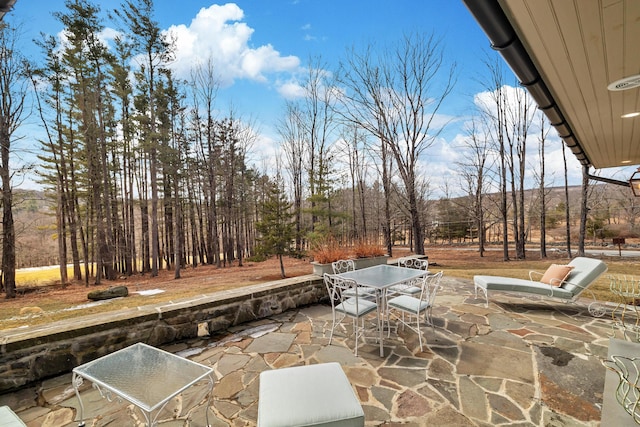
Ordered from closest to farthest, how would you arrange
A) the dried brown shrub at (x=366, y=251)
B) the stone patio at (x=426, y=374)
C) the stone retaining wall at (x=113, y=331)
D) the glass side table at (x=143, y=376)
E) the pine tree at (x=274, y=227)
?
the glass side table at (x=143, y=376), the stone patio at (x=426, y=374), the stone retaining wall at (x=113, y=331), the dried brown shrub at (x=366, y=251), the pine tree at (x=274, y=227)

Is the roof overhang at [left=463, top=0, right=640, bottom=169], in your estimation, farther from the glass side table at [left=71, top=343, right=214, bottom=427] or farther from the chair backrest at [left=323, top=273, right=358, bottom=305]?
the glass side table at [left=71, top=343, right=214, bottom=427]

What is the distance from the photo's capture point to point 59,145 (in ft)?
32.1

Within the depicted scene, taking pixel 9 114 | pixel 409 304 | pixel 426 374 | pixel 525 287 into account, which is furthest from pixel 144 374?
pixel 9 114

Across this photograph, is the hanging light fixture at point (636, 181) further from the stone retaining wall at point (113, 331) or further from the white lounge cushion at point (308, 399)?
the stone retaining wall at point (113, 331)

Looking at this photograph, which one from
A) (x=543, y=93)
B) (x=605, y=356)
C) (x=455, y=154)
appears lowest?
(x=605, y=356)

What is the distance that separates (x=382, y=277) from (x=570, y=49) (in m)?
2.53

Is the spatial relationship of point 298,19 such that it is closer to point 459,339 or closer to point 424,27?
point 424,27

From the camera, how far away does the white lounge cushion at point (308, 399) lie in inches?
48.6

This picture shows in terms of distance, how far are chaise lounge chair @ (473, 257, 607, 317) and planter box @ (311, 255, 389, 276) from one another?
79.3 inches

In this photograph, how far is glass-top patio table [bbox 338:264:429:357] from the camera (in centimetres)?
278

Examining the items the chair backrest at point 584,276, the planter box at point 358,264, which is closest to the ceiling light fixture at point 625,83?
the chair backrest at point 584,276

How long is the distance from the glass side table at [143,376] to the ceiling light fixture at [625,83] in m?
3.42

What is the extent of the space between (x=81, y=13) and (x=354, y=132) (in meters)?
11.1

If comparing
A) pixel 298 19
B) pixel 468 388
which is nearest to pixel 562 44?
pixel 468 388
